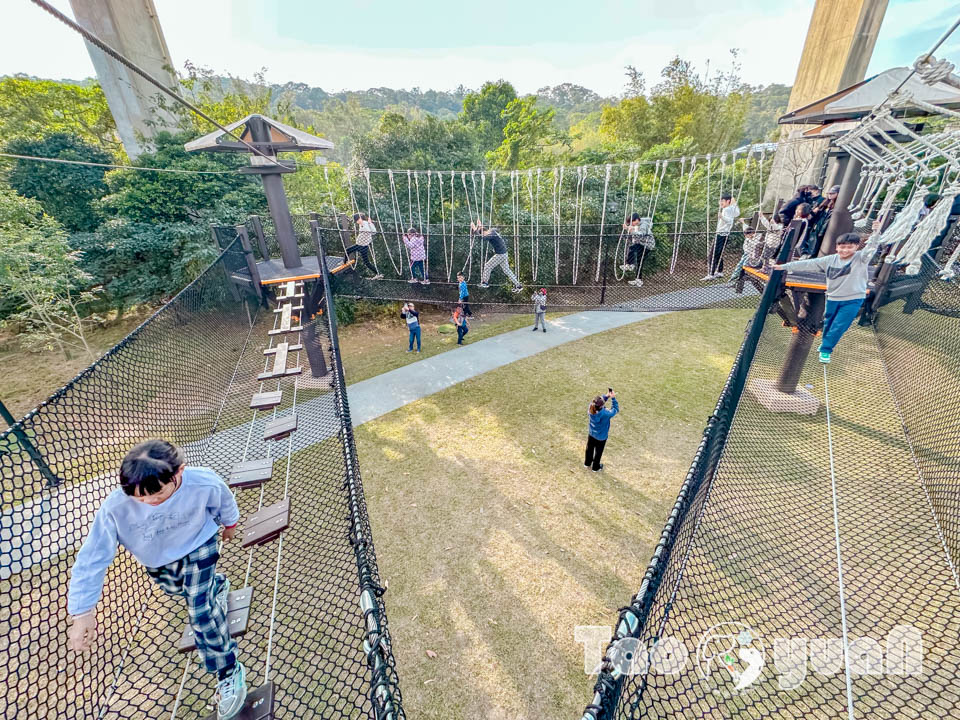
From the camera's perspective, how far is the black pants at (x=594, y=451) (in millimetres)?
5375

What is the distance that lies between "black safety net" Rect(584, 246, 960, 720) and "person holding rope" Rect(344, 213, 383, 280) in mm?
8016

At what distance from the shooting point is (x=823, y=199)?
22.9ft

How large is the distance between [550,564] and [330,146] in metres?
7.38

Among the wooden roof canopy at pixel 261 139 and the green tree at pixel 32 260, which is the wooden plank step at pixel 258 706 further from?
the green tree at pixel 32 260

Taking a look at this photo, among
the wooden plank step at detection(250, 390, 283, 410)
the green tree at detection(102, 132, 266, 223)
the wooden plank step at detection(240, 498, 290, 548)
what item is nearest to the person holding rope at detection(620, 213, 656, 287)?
the wooden plank step at detection(250, 390, 283, 410)

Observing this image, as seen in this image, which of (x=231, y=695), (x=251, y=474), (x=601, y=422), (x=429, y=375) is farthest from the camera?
(x=429, y=375)

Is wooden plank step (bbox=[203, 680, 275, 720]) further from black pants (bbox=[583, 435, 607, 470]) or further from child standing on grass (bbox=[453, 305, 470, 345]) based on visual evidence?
child standing on grass (bbox=[453, 305, 470, 345])

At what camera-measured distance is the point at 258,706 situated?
2.39 m

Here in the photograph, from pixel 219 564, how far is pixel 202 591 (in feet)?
8.56

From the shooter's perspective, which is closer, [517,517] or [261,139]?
[517,517]

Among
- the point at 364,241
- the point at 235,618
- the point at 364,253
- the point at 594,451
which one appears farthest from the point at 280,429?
the point at 364,253

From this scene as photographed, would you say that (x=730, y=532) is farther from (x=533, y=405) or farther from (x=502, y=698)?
(x=533, y=405)

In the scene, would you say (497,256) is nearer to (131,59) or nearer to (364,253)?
(364,253)

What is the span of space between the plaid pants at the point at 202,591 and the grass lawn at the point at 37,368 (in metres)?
8.79
